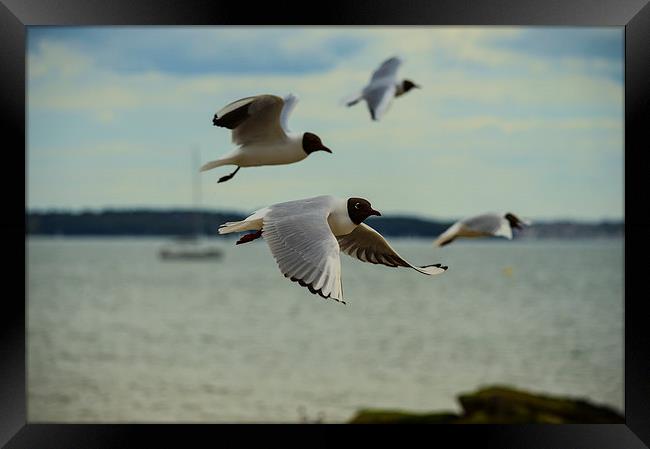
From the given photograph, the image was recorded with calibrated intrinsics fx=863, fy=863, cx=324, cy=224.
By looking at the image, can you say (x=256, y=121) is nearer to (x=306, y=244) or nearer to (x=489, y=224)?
(x=306, y=244)

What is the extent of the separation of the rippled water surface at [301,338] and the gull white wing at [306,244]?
7.25m

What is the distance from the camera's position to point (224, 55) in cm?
1225

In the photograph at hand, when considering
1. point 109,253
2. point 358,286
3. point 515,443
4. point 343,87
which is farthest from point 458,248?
point 515,443

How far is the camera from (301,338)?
13.5 m

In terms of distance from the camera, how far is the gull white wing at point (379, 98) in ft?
7.73

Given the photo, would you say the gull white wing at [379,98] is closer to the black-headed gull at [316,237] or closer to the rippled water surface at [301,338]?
the black-headed gull at [316,237]

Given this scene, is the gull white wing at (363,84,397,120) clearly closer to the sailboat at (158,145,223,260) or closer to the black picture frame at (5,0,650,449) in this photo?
the black picture frame at (5,0,650,449)

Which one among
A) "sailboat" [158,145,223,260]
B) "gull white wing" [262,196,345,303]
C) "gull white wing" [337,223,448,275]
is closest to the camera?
"gull white wing" [262,196,345,303]

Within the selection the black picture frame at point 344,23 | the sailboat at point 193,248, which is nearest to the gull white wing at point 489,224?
the black picture frame at point 344,23

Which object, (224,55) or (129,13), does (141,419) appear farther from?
(129,13)

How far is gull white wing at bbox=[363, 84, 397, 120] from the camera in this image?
2.36 metres

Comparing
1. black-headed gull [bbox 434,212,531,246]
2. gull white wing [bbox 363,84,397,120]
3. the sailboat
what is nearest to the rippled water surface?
the sailboat

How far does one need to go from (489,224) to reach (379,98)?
58 cm

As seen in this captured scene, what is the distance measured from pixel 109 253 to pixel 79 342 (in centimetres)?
1127
